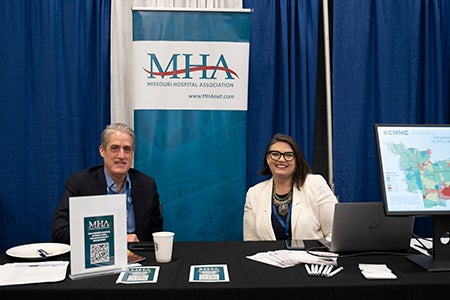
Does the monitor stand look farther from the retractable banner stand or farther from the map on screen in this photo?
the retractable banner stand

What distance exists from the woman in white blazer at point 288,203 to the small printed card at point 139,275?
3.34 feet

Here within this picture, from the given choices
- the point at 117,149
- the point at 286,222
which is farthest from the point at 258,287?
the point at 117,149

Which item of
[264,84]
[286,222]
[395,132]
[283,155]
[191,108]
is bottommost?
[286,222]

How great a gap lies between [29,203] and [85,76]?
1091 mm

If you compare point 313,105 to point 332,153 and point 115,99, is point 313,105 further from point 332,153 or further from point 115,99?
point 115,99

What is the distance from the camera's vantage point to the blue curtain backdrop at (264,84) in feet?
11.4

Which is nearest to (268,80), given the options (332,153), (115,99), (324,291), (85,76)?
(332,153)

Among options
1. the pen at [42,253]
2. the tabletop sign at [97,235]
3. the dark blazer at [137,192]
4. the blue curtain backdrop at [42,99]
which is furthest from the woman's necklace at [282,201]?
the blue curtain backdrop at [42,99]

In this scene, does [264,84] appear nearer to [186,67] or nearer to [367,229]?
[186,67]

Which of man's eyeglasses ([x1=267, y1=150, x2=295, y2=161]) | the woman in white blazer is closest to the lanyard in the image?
the woman in white blazer

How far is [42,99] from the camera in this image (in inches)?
137

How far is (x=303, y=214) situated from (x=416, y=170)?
950mm

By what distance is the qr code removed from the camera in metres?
1.50

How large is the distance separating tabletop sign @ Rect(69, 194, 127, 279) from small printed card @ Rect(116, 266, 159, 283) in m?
0.04
